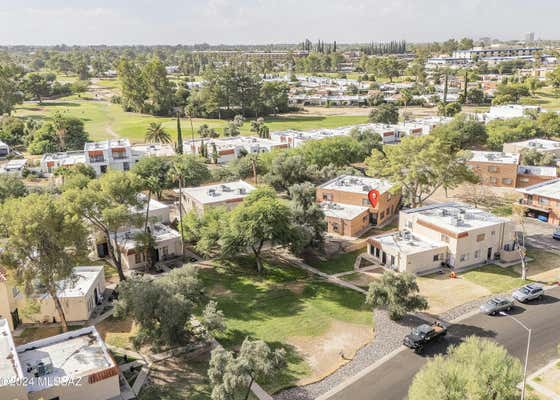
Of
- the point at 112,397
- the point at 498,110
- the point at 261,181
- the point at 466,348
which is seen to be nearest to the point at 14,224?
the point at 112,397

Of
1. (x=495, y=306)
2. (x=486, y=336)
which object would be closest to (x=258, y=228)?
(x=486, y=336)

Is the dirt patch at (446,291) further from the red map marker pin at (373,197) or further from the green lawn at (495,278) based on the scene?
the red map marker pin at (373,197)

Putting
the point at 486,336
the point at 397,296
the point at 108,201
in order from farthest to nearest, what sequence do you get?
the point at 108,201
the point at 397,296
the point at 486,336

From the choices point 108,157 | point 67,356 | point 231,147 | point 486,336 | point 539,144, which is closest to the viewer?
point 67,356

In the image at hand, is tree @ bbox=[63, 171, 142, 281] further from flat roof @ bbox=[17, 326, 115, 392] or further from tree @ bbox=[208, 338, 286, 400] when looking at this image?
tree @ bbox=[208, 338, 286, 400]

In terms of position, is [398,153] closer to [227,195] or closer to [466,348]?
[227,195]

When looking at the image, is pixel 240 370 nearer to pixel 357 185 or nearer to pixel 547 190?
pixel 357 185

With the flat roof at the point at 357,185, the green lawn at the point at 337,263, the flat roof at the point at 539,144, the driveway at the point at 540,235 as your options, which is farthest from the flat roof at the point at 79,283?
the flat roof at the point at 539,144
